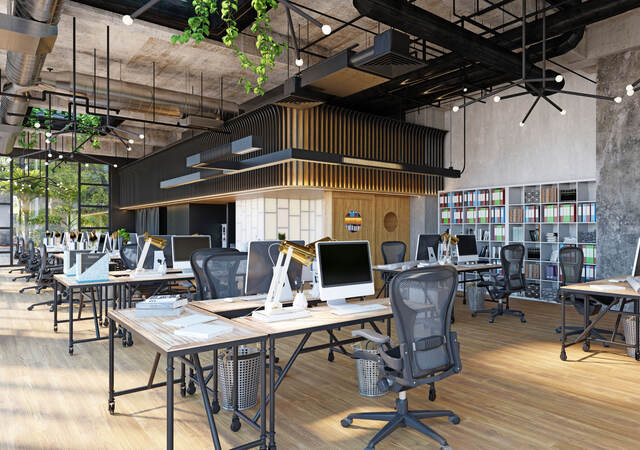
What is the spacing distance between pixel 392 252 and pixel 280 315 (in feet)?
18.0

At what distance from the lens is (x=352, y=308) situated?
12.6ft

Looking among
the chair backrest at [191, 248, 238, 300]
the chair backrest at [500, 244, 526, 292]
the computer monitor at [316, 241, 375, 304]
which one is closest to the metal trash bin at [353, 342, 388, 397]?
the computer monitor at [316, 241, 375, 304]

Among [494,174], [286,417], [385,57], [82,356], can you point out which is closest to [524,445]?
[286,417]

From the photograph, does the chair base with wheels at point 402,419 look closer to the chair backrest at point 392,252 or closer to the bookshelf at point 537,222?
the chair backrest at point 392,252

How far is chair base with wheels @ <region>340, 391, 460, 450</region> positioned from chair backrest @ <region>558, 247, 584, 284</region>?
408cm

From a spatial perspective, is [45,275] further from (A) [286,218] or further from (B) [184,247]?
(A) [286,218]

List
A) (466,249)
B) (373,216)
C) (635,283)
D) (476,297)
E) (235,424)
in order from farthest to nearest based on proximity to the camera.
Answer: (373,216) < (466,249) < (476,297) < (635,283) < (235,424)

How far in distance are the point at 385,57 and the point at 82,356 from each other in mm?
5253

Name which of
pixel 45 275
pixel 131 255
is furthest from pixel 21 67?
pixel 45 275

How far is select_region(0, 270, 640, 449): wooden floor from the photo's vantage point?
10.6 ft

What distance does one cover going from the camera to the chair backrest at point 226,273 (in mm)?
4566

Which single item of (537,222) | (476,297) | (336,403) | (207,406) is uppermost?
(537,222)

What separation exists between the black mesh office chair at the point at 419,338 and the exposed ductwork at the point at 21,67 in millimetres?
4631

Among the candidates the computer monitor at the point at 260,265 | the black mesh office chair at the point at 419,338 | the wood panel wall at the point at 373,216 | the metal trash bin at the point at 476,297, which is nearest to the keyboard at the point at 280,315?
the black mesh office chair at the point at 419,338
